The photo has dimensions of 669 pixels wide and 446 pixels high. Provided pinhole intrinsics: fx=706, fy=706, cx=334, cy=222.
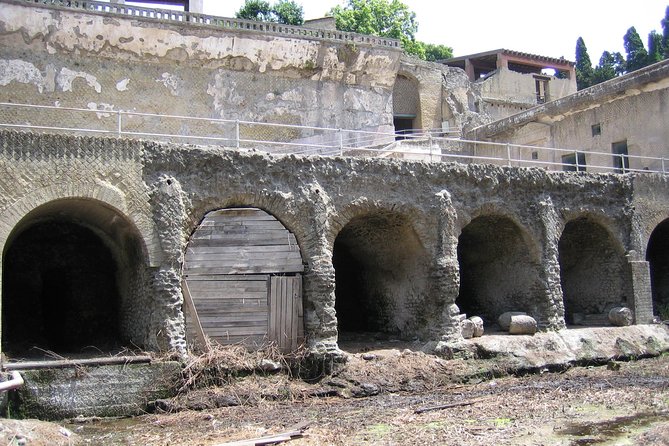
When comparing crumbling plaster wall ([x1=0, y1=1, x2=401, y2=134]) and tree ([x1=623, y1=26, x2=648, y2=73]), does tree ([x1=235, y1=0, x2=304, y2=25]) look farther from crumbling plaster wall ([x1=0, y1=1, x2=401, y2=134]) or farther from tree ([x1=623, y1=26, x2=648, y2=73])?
tree ([x1=623, y1=26, x2=648, y2=73])

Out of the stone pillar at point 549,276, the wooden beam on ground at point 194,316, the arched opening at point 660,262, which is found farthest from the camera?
the arched opening at point 660,262

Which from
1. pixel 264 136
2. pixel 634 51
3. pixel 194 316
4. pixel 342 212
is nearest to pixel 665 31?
pixel 634 51

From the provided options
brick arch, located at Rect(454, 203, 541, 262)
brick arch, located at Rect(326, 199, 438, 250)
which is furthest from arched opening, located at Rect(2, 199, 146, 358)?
brick arch, located at Rect(454, 203, 541, 262)

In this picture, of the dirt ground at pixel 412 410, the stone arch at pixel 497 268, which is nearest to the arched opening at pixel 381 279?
the stone arch at pixel 497 268

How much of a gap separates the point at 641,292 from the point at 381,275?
703 centimetres

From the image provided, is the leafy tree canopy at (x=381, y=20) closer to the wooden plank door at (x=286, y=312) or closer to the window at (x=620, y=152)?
the window at (x=620, y=152)

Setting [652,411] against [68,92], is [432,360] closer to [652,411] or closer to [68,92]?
[652,411]

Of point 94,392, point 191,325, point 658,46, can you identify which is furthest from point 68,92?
point 658,46

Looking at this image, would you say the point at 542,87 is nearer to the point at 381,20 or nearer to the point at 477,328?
the point at 381,20

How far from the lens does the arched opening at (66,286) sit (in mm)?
15281

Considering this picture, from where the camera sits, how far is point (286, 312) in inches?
574

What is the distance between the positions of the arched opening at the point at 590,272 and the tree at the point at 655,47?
75.8ft

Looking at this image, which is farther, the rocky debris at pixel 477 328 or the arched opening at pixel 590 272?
the arched opening at pixel 590 272

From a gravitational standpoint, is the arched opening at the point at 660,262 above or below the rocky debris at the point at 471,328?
above
